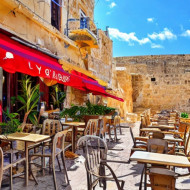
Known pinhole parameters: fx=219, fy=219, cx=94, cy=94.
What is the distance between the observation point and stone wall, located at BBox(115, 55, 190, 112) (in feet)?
59.7

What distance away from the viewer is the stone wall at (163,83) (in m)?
18.2

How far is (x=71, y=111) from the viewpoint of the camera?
594 cm

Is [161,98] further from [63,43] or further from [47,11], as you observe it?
[47,11]

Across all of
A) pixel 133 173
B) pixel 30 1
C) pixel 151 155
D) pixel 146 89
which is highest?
pixel 30 1

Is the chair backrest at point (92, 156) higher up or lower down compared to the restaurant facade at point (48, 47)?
lower down

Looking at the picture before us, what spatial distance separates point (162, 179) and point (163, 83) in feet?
56.3

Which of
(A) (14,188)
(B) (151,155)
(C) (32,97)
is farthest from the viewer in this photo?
(C) (32,97)

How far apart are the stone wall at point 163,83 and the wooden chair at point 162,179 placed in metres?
16.5

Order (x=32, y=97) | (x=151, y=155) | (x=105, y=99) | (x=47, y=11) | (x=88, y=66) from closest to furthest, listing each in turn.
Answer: (x=151, y=155)
(x=32, y=97)
(x=47, y=11)
(x=88, y=66)
(x=105, y=99)

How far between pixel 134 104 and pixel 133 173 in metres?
15.0

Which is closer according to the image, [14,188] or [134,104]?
[14,188]

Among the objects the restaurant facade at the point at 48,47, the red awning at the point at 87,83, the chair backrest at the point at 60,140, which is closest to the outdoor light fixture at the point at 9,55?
the restaurant facade at the point at 48,47

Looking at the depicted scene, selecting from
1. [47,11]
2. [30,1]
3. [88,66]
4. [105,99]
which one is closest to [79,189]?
[30,1]

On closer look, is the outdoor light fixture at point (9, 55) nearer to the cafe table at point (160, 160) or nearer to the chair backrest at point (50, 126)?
the chair backrest at point (50, 126)
